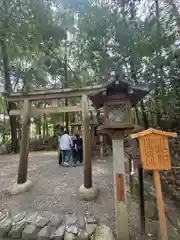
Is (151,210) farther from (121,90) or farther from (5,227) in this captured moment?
(5,227)

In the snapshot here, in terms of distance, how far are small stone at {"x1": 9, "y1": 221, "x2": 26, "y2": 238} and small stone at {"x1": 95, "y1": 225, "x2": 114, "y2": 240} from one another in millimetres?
1436

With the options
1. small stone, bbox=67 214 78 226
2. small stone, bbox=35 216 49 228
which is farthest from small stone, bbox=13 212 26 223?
small stone, bbox=67 214 78 226

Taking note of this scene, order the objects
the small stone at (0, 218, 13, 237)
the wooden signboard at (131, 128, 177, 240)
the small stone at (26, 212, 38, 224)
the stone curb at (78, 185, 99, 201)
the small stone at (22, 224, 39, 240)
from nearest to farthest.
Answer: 1. the wooden signboard at (131, 128, 177, 240)
2. the small stone at (22, 224, 39, 240)
3. the small stone at (0, 218, 13, 237)
4. the small stone at (26, 212, 38, 224)
5. the stone curb at (78, 185, 99, 201)

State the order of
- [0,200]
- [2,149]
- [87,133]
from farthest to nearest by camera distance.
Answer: [2,149] → [87,133] → [0,200]

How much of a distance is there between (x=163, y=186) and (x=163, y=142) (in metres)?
3.69

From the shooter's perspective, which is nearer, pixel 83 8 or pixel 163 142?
pixel 163 142

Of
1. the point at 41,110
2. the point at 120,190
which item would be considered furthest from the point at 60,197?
the point at 41,110

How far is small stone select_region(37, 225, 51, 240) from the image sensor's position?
10.0ft

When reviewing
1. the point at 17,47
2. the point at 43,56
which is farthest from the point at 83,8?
the point at 43,56

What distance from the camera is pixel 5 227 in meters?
3.27

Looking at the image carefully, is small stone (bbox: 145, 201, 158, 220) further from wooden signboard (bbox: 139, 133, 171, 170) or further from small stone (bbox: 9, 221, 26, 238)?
small stone (bbox: 9, 221, 26, 238)

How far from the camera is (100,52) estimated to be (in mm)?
7703

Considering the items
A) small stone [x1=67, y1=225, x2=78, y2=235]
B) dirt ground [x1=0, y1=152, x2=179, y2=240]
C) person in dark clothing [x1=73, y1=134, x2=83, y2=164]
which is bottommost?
small stone [x1=67, y1=225, x2=78, y2=235]

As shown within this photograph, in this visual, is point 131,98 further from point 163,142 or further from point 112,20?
point 112,20
